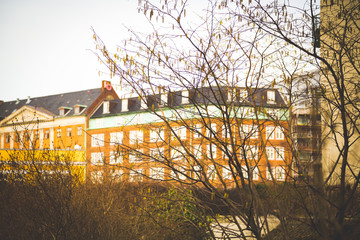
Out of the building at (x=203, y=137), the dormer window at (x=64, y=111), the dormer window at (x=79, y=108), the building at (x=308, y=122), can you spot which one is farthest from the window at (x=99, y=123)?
the building at (x=308, y=122)

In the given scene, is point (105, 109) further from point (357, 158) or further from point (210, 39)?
point (210, 39)

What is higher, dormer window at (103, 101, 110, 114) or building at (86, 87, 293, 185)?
dormer window at (103, 101, 110, 114)

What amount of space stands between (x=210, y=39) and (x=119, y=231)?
16.2 feet

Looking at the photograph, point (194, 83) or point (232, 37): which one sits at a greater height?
point (232, 37)

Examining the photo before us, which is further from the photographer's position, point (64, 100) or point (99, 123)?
point (64, 100)

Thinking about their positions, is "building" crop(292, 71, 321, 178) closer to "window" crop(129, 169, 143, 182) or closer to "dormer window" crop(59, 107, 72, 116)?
"window" crop(129, 169, 143, 182)

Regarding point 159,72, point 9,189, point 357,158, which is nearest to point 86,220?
point 9,189

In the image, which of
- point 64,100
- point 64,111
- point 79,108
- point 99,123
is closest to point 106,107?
point 99,123

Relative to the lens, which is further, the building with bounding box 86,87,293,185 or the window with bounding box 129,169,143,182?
the window with bounding box 129,169,143,182

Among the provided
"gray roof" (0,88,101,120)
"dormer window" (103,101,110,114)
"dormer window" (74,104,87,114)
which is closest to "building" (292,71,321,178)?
"dormer window" (103,101,110,114)

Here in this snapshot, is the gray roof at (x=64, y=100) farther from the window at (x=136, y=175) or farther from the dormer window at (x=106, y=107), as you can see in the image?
the window at (x=136, y=175)

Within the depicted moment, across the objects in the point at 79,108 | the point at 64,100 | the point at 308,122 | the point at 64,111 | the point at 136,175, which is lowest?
the point at 136,175

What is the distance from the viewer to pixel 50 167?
7.23 m

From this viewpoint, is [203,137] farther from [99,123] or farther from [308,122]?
[99,123]
